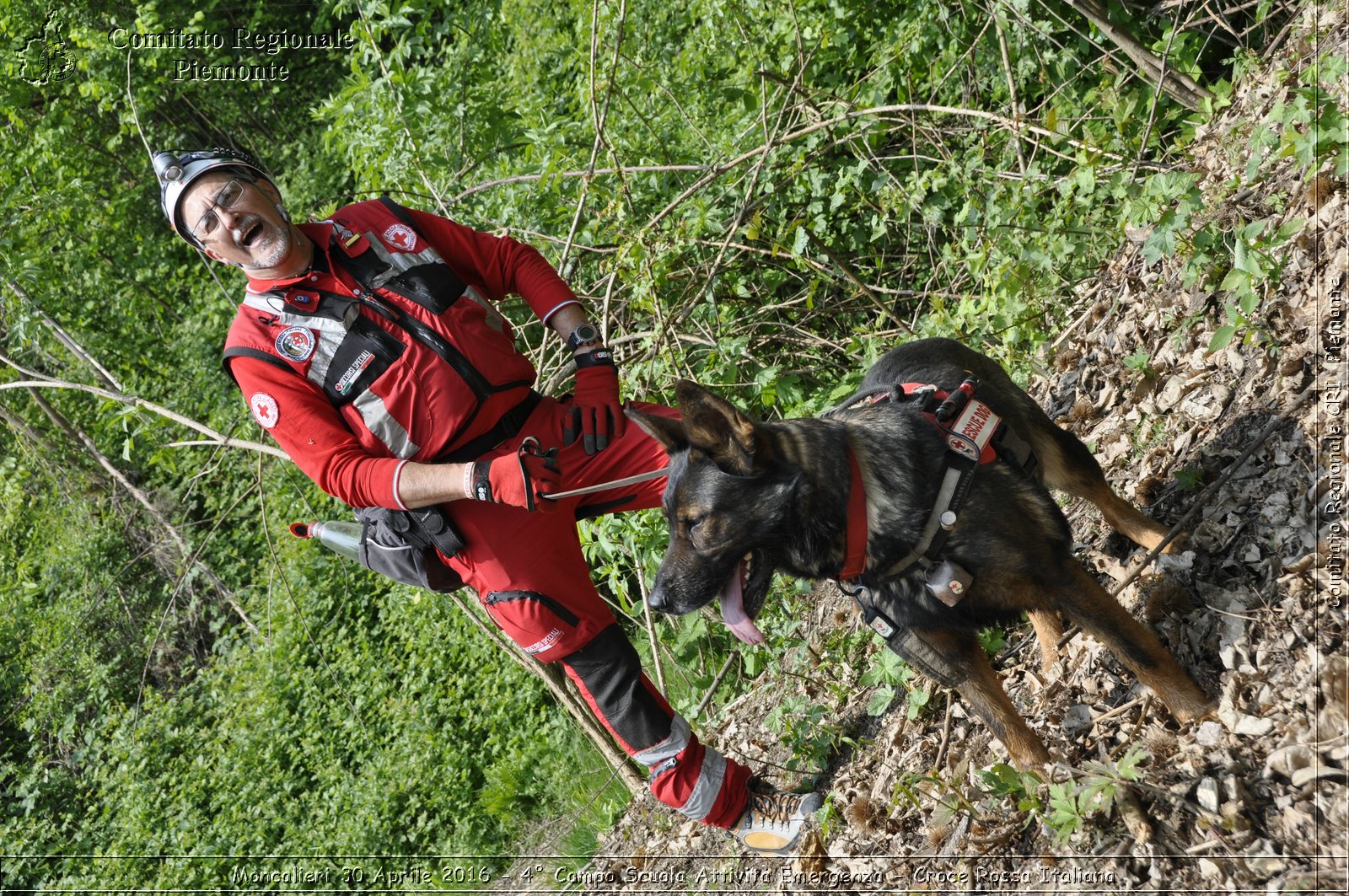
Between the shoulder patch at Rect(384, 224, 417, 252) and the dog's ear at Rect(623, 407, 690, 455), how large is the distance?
56.2 inches

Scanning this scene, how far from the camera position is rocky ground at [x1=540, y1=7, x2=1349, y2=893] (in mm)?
2627

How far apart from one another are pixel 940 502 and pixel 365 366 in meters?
2.19

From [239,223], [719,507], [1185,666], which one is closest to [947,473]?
[719,507]

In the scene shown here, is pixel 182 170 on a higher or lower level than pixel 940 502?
higher

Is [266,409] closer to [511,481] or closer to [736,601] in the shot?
[511,481]

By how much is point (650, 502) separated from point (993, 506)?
1521mm

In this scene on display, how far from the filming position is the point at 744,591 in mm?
3209

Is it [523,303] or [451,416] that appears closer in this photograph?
[451,416]

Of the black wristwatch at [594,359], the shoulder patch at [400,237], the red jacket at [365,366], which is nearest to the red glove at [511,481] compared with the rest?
the red jacket at [365,366]

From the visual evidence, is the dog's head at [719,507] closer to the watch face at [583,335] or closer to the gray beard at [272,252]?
the watch face at [583,335]

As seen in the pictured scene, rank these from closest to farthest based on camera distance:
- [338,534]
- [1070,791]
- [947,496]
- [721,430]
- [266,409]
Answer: [1070,791] → [721,430] → [947,496] → [266,409] → [338,534]

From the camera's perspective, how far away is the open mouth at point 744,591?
10.4 feet

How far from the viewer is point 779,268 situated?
6258mm

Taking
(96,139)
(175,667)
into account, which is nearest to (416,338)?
(175,667)
